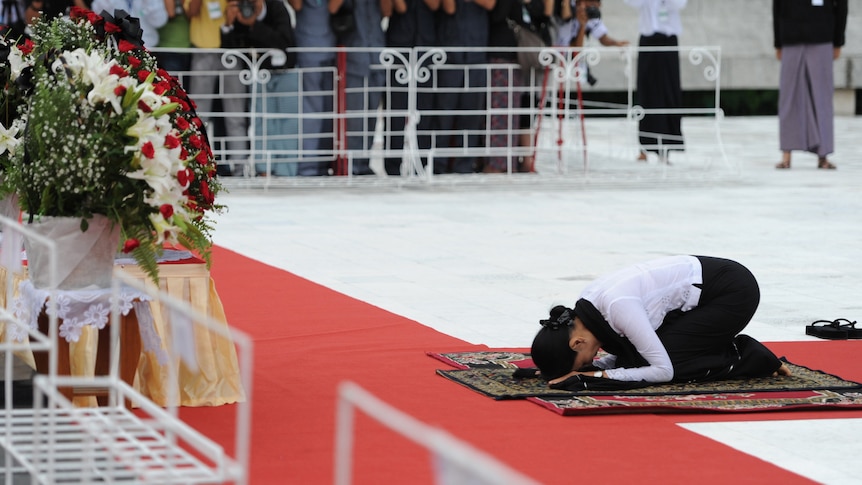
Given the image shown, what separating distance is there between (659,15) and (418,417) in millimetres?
10820

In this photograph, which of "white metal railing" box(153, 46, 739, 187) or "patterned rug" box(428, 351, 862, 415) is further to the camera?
"white metal railing" box(153, 46, 739, 187)

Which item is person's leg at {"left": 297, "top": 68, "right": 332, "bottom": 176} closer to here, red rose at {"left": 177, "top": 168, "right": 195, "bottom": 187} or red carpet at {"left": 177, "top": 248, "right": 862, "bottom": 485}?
red carpet at {"left": 177, "top": 248, "right": 862, "bottom": 485}

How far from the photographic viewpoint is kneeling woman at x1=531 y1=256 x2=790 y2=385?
5.59m

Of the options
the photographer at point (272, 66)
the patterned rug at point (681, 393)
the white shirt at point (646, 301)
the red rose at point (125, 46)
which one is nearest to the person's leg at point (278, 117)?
the photographer at point (272, 66)

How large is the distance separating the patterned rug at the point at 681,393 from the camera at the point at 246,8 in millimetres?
7348

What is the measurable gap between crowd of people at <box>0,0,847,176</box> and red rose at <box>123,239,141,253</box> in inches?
316

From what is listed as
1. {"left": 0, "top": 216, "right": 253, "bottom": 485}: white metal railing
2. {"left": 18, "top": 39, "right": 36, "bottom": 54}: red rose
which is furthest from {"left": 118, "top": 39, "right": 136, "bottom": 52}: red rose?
{"left": 0, "top": 216, "right": 253, "bottom": 485}: white metal railing

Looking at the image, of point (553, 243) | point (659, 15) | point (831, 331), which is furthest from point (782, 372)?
point (659, 15)

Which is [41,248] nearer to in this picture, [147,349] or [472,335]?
[147,349]

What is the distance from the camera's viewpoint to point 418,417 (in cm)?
516

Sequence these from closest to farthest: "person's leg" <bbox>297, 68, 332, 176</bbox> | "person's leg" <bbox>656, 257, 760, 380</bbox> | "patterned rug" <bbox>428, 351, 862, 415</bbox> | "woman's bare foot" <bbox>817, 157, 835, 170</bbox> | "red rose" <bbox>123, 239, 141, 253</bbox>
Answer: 1. "red rose" <bbox>123, 239, 141, 253</bbox>
2. "patterned rug" <bbox>428, 351, 862, 415</bbox>
3. "person's leg" <bbox>656, 257, 760, 380</bbox>
4. "person's leg" <bbox>297, 68, 332, 176</bbox>
5. "woman's bare foot" <bbox>817, 157, 835, 170</bbox>

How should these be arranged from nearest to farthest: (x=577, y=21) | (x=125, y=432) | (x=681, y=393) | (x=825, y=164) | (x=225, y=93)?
(x=125, y=432) < (x=681, y=393) < (x=225, y=93) < (x=577, y=21) < (x=825, y=164)

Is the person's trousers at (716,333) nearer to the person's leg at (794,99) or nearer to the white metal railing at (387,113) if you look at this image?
the white metal railing at (387,113)

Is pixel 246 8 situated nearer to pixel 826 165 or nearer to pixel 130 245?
pixel 826 165
